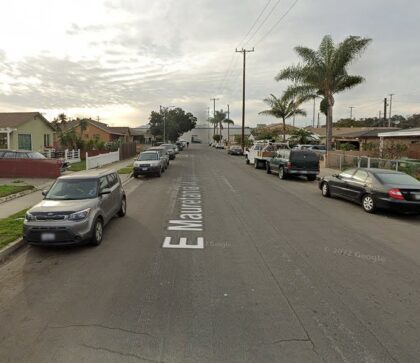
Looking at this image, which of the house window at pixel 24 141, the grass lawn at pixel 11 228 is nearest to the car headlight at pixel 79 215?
the grass lawn at pixel 11 228

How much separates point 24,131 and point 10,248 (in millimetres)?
29148

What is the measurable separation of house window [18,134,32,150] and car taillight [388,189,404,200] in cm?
3105

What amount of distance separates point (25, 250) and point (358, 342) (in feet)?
21.7

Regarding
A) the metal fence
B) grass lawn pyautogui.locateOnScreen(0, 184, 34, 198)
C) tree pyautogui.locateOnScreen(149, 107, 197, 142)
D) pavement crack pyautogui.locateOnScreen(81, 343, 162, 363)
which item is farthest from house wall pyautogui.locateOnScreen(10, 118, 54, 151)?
tree pyautogui.locateOnScreen(149, 107, 197, 142)

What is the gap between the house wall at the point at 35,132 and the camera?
31.9m

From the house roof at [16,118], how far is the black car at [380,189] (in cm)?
2814

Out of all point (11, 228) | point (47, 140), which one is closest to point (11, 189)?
point (11, 228)

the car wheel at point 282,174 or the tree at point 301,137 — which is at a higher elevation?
the tree at point 301,137

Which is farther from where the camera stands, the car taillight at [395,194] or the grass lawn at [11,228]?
the car taillight at [395,194]

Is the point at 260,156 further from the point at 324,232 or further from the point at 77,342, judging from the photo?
the point at 77,342

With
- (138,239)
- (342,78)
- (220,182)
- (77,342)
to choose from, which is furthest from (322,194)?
(342,78)

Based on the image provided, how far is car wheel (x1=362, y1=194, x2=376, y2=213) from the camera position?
462 inches

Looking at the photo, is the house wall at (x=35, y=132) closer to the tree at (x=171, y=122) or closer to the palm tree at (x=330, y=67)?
the palm tree at (x=330, y=67)

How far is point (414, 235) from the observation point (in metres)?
9.22
